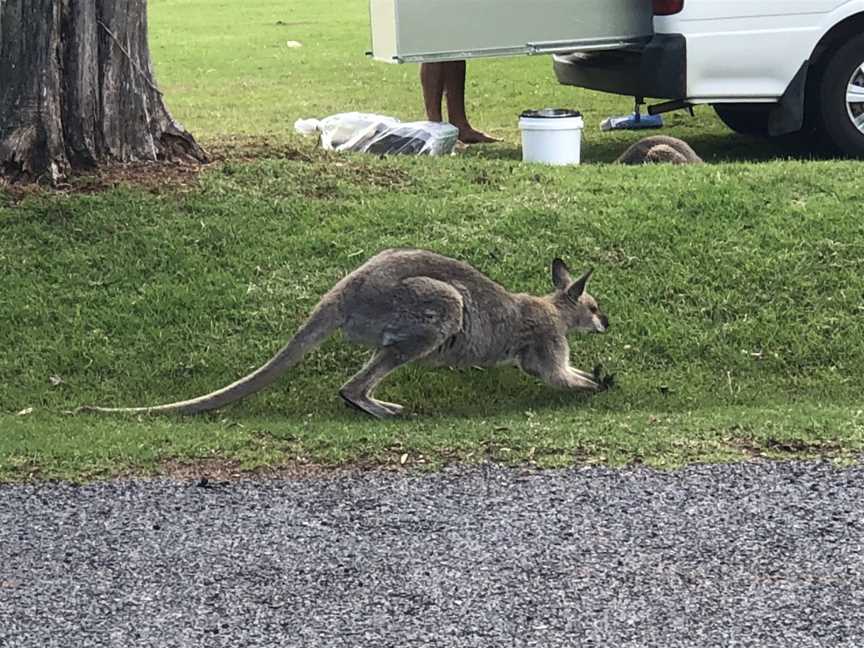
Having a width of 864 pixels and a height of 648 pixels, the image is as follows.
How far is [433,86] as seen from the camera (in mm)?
12062

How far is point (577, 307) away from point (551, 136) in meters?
3.29

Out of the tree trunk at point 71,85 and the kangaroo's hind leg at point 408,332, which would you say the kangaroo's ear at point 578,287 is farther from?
the tree trunk at point 71,85

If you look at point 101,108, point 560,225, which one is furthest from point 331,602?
point 101,108

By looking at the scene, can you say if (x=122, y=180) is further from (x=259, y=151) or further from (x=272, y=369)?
(x=272, y=369)

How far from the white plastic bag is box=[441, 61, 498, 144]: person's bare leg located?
34.8 inches

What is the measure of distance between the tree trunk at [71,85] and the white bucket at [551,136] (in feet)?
9.85

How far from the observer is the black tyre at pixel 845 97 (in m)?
10.3

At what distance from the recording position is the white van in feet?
34.1

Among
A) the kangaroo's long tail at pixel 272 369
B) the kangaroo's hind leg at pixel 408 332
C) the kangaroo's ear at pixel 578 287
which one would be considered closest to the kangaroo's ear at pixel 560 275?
the kangaroo's ear at pixel 578 287

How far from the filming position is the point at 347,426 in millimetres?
6543

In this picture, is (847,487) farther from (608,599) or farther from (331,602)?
(331,602)

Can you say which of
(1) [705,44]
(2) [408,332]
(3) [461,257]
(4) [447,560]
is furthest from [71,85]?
(4) [447,560]

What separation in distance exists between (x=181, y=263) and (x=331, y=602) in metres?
3.95

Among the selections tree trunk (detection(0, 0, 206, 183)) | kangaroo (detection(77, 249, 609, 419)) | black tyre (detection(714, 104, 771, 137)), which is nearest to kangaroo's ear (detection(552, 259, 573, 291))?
kangaroo (detection(77, 249, 609, 419))
